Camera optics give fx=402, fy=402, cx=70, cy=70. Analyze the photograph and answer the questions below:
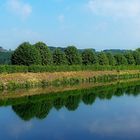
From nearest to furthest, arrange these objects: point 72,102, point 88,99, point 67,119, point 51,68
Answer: point 67,119, point 72,102, point 88,99, point 51,68

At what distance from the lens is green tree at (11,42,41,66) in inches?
1895

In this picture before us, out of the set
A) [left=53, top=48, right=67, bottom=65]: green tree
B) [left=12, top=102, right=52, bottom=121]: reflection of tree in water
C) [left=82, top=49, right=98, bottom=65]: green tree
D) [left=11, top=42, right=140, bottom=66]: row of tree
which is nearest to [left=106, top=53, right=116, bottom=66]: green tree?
[left=11, top=42, right=140, bottom=66]: row of tree

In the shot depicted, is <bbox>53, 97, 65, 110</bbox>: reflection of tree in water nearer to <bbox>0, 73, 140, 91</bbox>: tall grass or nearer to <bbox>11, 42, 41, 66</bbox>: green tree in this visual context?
<bbox>0, 73, 140, 91</bbox>: tall grass

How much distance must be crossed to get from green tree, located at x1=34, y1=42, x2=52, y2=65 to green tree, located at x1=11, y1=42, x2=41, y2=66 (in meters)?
2.69

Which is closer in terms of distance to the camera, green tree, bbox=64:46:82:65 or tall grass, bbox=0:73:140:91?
tall grass, bbox=0:73:140:91

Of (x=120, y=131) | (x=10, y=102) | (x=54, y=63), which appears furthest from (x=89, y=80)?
(x=120, y=131)

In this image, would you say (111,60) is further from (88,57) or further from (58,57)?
(58,57)

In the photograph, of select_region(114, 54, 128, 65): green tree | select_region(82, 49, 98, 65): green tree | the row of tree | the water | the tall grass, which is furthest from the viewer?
select_region(114, 54, 128, 65): green tree

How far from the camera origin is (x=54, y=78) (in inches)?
1929

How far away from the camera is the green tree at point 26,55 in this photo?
48.1m

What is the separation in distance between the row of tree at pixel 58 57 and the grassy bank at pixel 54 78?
7.95 ft

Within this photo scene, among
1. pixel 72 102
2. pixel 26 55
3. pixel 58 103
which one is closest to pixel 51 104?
pixel 58 103

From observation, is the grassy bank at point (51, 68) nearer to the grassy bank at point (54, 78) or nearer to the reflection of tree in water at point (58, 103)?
the grassy bank at point (54, 78)

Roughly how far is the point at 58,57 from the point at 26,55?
8140 millimetres
